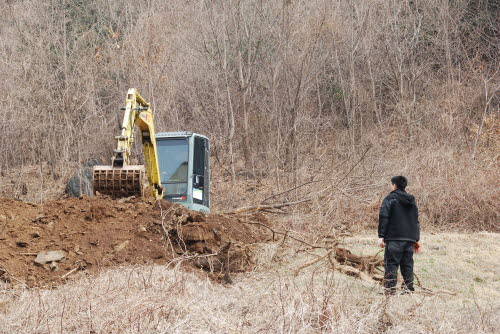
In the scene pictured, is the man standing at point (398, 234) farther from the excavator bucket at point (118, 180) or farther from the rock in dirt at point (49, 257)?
the rock in dirt at point (49, 257)

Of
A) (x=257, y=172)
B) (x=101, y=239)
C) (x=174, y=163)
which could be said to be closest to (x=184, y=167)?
(x=174, y=163)

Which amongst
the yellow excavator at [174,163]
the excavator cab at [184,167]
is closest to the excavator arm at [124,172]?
the yellow excavator at [174,163]

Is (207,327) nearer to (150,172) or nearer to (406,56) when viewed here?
(150,172)

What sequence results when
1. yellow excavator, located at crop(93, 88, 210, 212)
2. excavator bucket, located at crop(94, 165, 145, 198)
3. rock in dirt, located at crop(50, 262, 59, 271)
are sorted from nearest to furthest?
rock in dirt, located at crop(50, 262, 59, 271) → excavator bucket, located at crop(94, 165, 145, 198) → yellow excavator, located at crop(93, 88, 210, 212)

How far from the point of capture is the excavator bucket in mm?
9805

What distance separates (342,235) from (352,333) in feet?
24.3

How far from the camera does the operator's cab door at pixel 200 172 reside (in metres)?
14.0

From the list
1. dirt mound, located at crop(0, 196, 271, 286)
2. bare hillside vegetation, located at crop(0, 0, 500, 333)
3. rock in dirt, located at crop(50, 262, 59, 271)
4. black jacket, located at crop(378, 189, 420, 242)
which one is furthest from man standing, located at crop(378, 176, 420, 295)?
rock in dirt, located at crop(50, 262, 59, 271)

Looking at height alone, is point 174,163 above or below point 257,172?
above

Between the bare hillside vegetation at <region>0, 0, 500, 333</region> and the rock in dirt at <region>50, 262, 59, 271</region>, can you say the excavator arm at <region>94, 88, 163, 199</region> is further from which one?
the rock in dirt at <region>50, 262, 59, 271</region>

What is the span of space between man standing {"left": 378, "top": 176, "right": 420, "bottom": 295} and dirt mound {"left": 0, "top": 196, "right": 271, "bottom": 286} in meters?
2.35

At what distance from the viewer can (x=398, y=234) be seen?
26.8 ft

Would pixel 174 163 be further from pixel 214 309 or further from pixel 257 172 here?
pixel 214 309

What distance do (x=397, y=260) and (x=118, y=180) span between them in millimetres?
A: 4486
